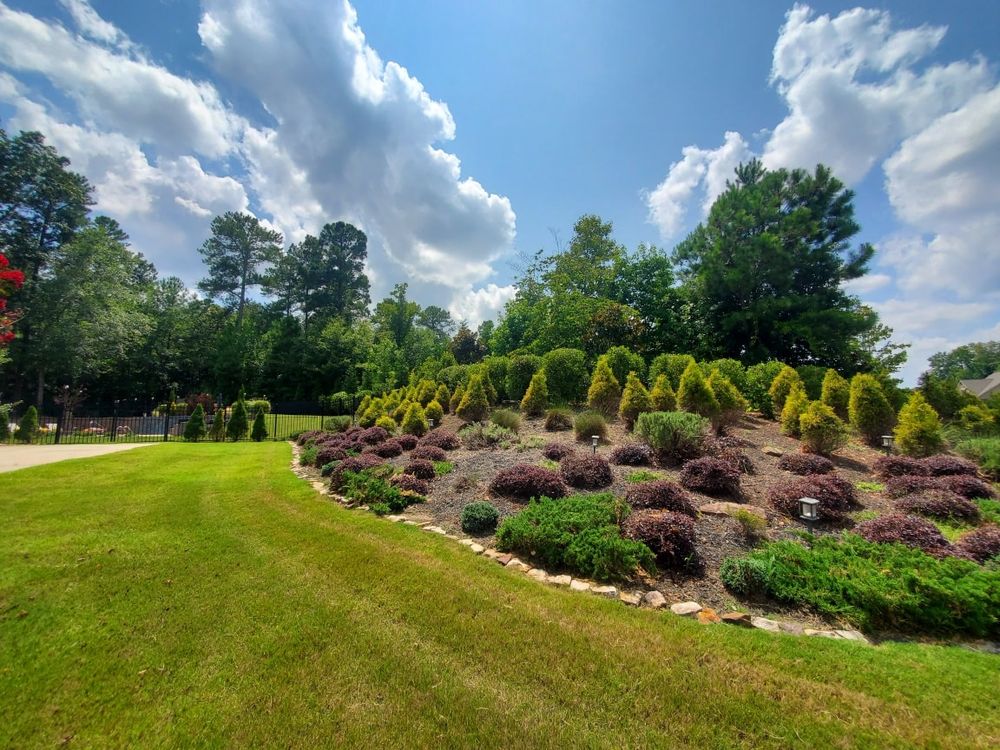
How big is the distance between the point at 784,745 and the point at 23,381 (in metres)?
37.7

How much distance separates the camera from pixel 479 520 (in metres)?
4.92

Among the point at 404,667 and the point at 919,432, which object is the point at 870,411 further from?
the point at 404,667

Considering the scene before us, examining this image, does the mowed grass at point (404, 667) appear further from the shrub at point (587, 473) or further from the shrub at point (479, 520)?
the shrub at point (587, 473)

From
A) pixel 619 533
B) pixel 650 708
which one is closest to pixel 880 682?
pixel 650 708

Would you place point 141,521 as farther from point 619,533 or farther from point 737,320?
point 737,320

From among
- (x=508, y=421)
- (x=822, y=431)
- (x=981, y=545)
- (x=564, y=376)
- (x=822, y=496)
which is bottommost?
(x=981, y=545)

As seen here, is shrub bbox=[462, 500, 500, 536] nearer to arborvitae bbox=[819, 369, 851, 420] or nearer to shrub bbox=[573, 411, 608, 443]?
shrub bbox=[573, 411, 608, 443]

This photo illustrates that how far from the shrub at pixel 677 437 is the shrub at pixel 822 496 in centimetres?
181

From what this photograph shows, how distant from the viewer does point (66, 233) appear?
23625 mm

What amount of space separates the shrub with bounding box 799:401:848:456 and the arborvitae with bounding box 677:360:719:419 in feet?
5.34

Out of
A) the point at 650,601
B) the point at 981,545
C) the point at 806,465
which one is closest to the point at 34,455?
the point at 650,601

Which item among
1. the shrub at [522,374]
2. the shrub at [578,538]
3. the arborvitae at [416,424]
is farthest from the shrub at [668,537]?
the shrub at [522,374]

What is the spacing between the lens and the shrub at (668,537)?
3840mm

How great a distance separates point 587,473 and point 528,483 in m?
0.94
